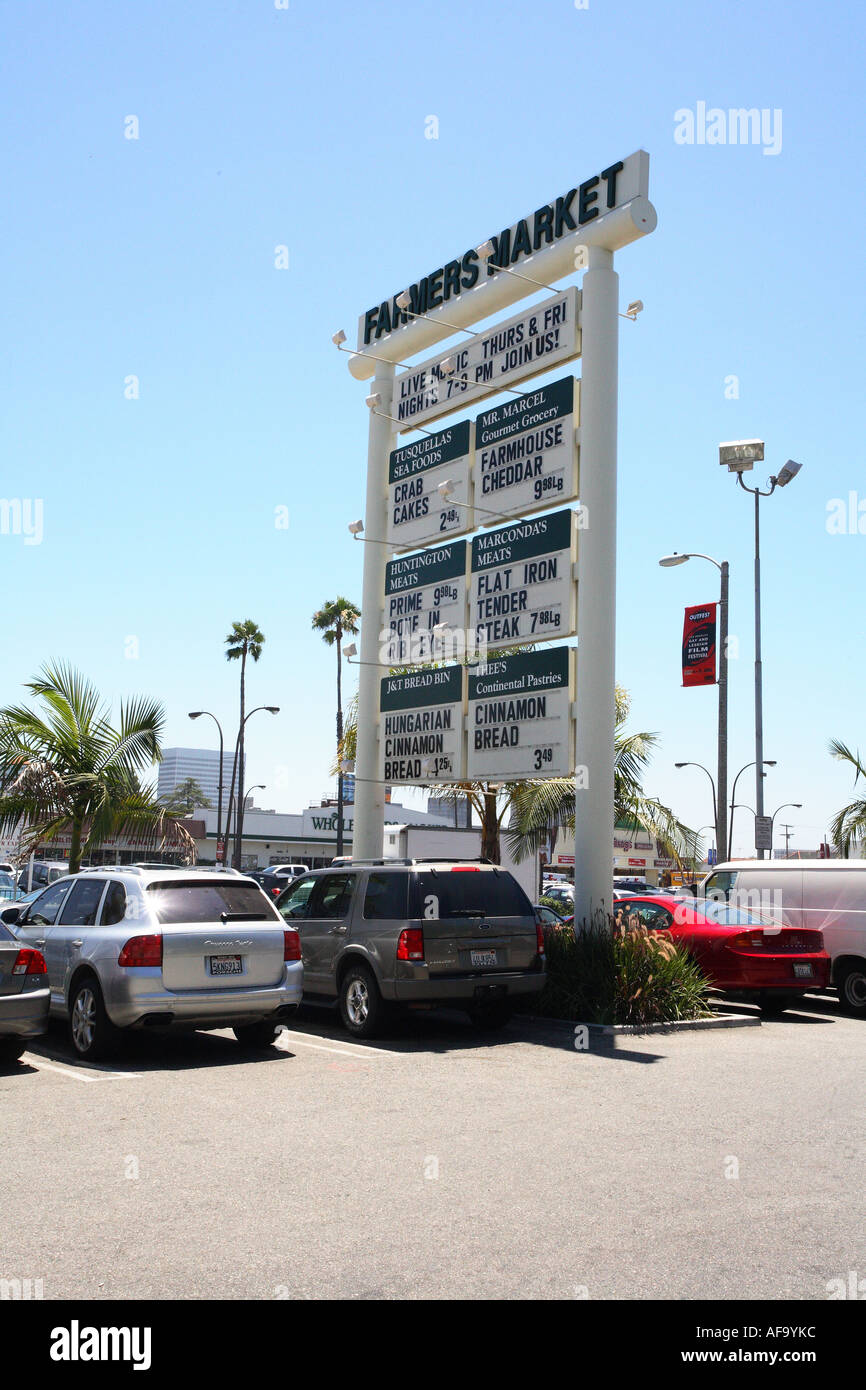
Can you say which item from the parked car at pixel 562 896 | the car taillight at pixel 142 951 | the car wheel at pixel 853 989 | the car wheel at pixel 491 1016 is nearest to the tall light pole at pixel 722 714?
the parked car at pixel 562 896

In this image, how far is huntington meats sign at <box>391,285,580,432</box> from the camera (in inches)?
597

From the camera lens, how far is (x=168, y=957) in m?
9.90

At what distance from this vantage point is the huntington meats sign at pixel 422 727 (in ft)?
52.5

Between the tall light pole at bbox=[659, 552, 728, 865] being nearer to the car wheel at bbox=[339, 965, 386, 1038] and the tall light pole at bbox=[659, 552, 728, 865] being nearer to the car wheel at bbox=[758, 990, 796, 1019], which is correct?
the car wheel at bbox=[758, 990, 796, 1019]

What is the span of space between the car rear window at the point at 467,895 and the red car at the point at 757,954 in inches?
122

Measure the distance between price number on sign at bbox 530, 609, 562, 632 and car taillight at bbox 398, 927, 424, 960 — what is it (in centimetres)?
476

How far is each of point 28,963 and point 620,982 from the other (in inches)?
247

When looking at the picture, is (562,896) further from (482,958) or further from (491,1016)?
(482,958)

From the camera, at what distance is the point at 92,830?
59.8 ft

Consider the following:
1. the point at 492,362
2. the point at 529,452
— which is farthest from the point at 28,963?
the point at 492,362

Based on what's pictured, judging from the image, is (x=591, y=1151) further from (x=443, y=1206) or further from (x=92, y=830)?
(x=92, y=830)

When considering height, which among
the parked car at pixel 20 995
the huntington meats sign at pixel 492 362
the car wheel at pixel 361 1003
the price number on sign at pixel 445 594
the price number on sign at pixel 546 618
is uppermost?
the huntington meats sign at pixel 492 362

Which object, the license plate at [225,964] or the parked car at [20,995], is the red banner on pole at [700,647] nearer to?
the license plate at [225,964]

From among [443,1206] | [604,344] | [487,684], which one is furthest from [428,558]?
[443,1206]
